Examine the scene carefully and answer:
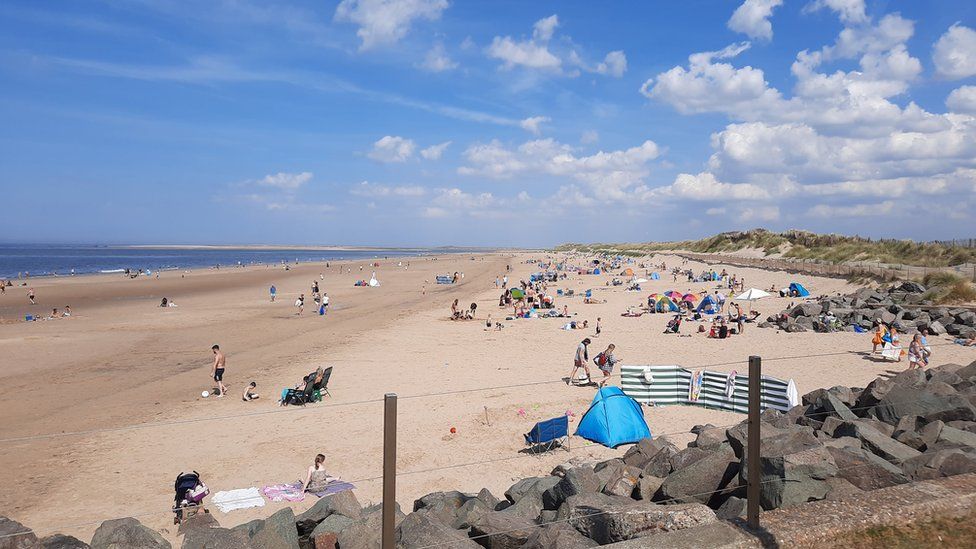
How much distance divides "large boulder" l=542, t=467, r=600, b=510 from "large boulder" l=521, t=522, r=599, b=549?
1279 millimetres

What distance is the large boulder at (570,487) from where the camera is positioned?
6371 mm

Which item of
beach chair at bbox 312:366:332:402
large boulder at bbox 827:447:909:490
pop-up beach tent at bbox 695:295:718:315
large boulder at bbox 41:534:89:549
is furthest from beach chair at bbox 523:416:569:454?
pop-up beach tent at bbox 695:295:718:315

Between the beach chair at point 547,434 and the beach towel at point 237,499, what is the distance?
4.50 meters

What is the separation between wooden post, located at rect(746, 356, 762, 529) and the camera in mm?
4293

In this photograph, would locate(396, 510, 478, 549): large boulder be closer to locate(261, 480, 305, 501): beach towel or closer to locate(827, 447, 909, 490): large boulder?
locate(827, 447, 909, 490): large boulder

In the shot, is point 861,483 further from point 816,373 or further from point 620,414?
point 816,373

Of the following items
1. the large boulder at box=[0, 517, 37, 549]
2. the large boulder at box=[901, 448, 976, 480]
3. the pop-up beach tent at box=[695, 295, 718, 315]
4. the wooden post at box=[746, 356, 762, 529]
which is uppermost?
the wooden post at box=[746, 356, 762, 529]

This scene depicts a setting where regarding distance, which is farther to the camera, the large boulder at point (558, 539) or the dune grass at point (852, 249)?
the dune grass at point (852, 249)

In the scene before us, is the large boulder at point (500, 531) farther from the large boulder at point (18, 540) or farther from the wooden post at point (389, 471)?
the large boulder at point (18, 540)

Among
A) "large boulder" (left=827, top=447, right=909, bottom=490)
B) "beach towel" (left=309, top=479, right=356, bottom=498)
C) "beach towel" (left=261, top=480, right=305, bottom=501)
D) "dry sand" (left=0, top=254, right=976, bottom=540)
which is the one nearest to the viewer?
"large boulder" (left=827, top=447, right=909, bottom=490)

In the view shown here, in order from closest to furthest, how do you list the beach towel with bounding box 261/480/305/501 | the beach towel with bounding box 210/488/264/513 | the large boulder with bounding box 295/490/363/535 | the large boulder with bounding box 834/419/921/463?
the large boulder with bounding box 295/490/363/535, the large boulder with bounding box 834/419/921/463, the beach towel with bounding box 210/488/264/513, the beach towel with bounding box 261/480/305/501

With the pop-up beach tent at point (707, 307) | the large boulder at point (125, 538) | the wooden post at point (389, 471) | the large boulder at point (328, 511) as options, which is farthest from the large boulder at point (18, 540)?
the pop-up beach tent at point (707, 307)

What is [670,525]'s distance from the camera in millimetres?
4414

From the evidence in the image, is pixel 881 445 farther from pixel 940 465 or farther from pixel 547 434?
pixel 547 434
